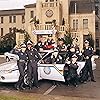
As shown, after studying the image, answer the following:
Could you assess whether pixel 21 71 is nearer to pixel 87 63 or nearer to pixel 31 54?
pixel 31 54

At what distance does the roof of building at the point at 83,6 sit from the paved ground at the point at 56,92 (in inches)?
1288

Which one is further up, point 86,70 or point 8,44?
point 8,44

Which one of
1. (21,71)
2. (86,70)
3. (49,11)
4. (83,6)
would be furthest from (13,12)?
(21,71)

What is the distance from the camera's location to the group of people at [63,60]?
11.3 m

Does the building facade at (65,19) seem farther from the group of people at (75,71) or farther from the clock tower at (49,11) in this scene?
the group of people at (75,71)

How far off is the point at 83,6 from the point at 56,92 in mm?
37068

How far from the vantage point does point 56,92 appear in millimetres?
11117

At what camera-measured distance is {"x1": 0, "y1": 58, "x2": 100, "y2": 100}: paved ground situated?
1001cm

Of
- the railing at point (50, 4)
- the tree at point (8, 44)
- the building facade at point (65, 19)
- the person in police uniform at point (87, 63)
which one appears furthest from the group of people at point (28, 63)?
the railing at point (50, 4)

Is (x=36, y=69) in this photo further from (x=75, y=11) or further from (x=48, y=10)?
(x=75, y=11)

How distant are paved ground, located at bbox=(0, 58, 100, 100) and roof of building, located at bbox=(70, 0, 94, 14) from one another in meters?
32.7

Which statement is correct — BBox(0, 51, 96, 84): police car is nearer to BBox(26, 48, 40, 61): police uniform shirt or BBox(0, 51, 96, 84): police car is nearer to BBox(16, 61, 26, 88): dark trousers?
BBox(16, 61, 26, 88): dark trousers

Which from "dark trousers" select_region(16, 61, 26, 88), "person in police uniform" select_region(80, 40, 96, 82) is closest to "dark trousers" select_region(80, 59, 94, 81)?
"person in police uniform" select_region(80, 40, 96, 82)

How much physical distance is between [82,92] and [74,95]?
64 cm
